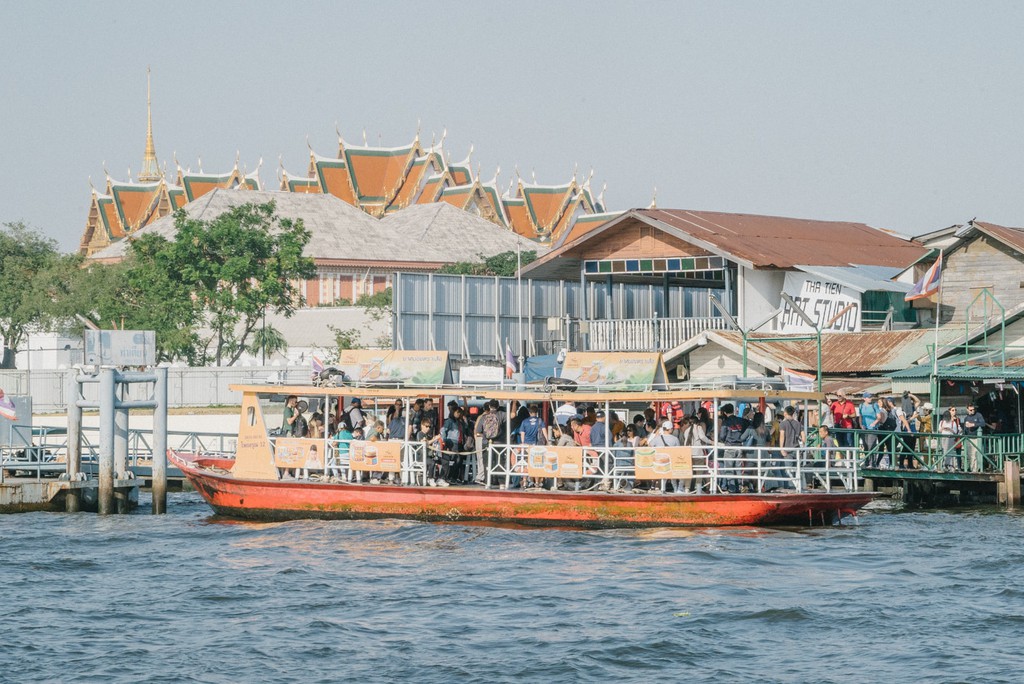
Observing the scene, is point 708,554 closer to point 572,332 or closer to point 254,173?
point 572,332

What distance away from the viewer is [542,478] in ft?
85.9

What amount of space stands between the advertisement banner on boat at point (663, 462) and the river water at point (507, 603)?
0.97 metres

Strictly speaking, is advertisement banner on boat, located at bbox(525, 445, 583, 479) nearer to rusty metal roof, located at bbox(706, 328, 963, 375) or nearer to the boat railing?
the boat railing

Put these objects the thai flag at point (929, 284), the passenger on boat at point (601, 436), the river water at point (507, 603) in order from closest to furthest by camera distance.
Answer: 1. the river water at point (507, 603)
2. the passenger on boat at point (601, 436)
3. the thai flag at point (929, 284)

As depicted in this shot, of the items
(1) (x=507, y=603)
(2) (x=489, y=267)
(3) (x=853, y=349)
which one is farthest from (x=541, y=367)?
(2) (x=489, y=267)

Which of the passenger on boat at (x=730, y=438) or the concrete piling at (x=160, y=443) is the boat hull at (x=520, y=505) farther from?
the concrete piling at (x=160, y=443)

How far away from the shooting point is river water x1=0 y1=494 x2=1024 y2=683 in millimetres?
17000

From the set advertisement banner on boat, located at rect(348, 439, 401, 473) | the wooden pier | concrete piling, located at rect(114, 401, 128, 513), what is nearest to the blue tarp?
the wooden pier

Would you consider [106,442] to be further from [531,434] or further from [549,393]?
[549,393]

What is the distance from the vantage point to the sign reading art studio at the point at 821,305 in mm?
39781

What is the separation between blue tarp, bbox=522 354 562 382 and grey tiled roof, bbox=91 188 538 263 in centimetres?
4096

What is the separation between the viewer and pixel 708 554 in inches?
909

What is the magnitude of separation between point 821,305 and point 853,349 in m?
3.27

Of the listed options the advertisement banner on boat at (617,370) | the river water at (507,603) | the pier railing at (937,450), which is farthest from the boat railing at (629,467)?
the pier railing at (937,450)
